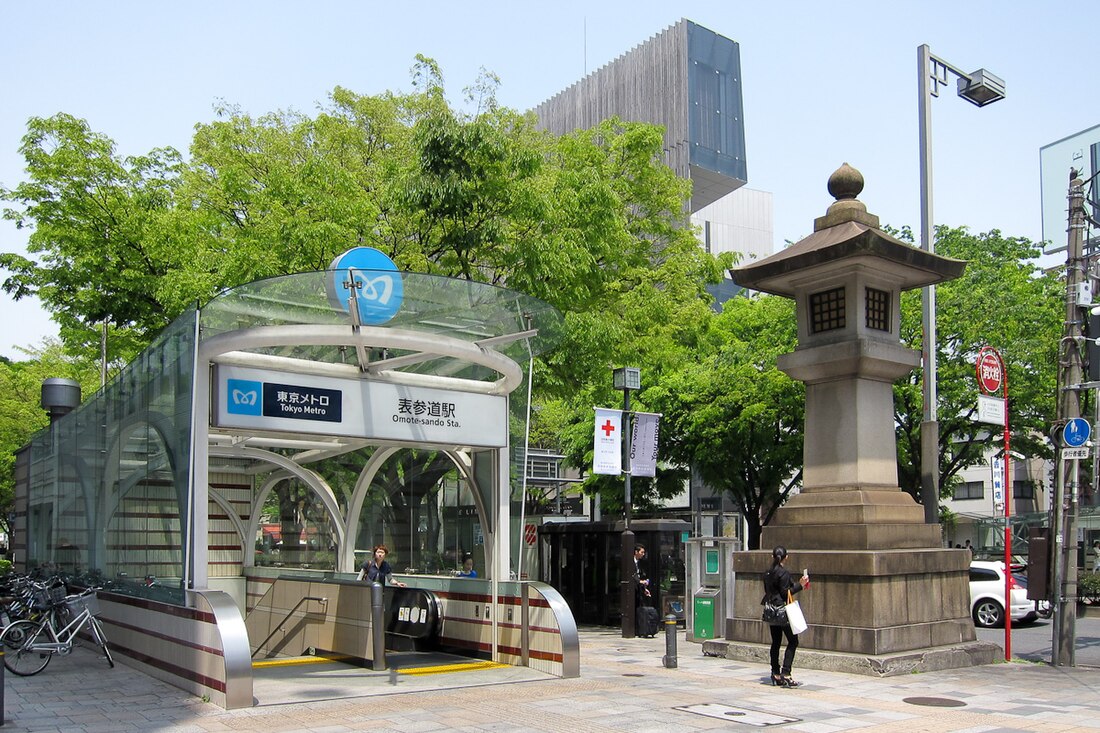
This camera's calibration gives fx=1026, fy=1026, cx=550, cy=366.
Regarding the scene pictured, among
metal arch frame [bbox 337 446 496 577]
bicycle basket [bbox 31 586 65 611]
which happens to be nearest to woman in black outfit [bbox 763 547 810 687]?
metal arch frame [bbox 337 446 496 577]

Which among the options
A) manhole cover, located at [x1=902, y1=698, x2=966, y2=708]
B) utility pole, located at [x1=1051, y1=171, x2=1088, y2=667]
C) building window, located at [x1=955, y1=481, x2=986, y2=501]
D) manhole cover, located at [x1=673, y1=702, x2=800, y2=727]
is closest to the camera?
manhole cover, located at [x1=673, y1=702, x2=800, y2=727]

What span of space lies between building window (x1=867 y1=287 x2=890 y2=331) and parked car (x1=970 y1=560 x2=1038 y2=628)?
946cm

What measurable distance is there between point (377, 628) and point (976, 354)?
22117 mm

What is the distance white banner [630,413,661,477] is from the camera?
851 inches

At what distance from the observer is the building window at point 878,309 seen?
15000mm

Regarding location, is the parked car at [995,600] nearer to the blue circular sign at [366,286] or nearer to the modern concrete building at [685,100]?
the blue circular sign at [366,286]

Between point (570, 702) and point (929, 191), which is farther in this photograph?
point (929, 191)

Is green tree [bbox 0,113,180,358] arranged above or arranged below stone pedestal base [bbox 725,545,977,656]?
above

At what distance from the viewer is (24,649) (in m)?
12.7

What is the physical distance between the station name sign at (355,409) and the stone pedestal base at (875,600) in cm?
472

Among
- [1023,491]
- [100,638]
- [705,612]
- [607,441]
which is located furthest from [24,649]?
[1023,491]

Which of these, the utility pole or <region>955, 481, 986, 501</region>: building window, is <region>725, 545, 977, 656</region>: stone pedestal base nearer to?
the utility pole

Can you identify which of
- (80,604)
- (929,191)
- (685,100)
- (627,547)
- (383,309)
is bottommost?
(80,604)

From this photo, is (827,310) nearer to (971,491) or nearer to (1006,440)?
(1006,440)
